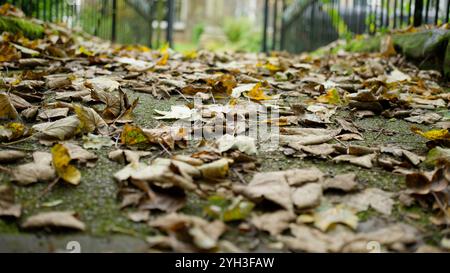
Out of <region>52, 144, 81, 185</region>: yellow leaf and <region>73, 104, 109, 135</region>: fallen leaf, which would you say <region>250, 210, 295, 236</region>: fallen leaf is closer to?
<region>52, 144, 81, 185</region>: yellow leaf

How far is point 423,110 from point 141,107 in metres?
1.50

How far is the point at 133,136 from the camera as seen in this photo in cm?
158

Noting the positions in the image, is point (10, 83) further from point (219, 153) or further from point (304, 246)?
point (304, 246)

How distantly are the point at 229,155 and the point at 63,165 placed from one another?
1.77 ft

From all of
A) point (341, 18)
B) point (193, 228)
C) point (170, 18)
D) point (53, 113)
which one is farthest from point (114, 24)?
point (193, 228)

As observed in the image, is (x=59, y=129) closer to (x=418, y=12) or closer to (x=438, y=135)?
(x=438, y=135)

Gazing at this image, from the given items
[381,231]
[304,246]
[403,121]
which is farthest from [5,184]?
[403,121]

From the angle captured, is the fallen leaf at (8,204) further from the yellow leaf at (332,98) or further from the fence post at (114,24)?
the fence post at (114,24)

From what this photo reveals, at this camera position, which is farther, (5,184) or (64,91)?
(64,91)

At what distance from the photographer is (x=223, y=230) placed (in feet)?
3.47

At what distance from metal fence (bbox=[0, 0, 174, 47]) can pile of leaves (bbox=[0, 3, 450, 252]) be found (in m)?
2.62

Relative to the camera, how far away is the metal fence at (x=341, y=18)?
4.36 m

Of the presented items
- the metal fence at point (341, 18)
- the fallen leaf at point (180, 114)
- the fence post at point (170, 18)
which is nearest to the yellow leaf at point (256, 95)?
the fallen leaf at point (180, 114)

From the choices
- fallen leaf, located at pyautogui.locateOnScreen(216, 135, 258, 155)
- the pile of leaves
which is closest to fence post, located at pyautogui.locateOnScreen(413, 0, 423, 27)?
the pile of leaves
